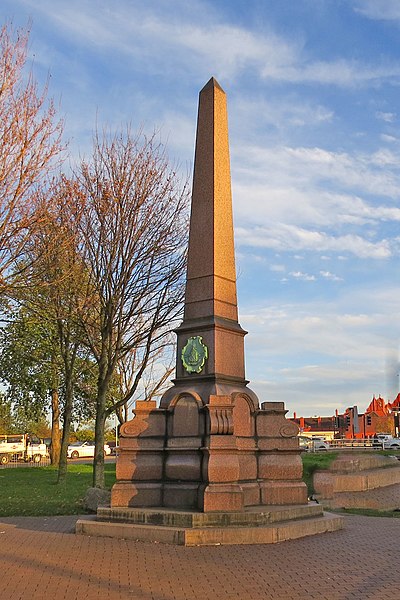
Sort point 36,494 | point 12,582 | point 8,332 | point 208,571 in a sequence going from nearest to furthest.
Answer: point 12,582
point 208,571
point 36,494
point 8,332

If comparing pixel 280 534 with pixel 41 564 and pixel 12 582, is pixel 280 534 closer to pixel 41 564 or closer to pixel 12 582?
pixel 41 564

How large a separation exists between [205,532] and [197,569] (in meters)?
1.67

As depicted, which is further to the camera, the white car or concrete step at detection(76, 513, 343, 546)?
the white car

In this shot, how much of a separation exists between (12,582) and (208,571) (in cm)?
227

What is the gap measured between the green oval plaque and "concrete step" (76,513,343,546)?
3.18 meters

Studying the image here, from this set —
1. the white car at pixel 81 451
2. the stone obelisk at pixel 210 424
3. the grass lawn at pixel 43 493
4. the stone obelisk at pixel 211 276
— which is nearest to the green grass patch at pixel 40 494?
the grass lawn at pixel 43 493

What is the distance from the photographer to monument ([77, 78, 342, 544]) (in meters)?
10.0

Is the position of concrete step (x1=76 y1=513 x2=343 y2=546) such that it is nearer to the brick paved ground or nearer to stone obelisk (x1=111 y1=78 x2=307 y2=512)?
the brick paved ground

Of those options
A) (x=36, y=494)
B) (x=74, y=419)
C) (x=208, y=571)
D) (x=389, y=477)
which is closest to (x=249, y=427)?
(x=208, y=571)

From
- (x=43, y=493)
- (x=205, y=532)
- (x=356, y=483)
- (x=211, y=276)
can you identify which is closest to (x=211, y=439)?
(x=205, y=532)

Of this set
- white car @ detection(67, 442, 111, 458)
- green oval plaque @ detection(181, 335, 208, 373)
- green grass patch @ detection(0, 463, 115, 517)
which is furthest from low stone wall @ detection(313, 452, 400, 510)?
white car @ detection(67, 442, 111, 458)

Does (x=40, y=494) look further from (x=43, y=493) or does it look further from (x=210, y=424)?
(x=210, y=424)

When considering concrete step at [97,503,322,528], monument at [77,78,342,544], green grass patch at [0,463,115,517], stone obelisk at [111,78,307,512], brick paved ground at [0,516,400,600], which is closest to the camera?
brick paved ground at [0,516,400,600]

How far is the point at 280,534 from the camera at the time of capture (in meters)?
9.60
